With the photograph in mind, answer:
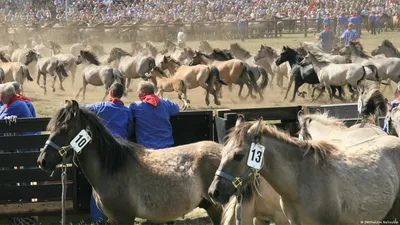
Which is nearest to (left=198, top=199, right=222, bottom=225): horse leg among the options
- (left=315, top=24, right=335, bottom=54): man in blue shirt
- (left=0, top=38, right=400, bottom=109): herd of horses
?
(left=0, top=38, right=400, bottom=109): herd of horses

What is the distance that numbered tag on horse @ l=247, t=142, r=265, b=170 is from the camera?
17.3 feet

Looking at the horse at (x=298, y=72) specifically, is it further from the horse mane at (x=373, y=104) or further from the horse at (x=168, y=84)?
the horse mane at (x=373, y=104)

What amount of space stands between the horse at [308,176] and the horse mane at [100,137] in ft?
5.79

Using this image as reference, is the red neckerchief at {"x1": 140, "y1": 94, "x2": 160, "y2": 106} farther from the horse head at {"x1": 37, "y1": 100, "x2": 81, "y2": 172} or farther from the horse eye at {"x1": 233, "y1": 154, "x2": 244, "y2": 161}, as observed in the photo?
the horse eye at {"x1": 233, "y1": 154, "x2": 244, "y2": 161}

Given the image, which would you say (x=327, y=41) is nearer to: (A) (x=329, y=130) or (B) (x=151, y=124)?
(A) (x=329, y=130)

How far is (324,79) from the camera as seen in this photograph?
21031mm

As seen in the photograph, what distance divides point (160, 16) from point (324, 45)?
2300cm

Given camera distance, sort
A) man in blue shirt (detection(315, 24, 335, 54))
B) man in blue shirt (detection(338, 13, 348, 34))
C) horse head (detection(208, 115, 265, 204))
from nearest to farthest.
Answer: horse head (detection(208, 115, 265, 204)) < man in blue shirt (detection(315, 24, 335, 54)) < man in blue shirt (detection(338, 13, 348, 34))

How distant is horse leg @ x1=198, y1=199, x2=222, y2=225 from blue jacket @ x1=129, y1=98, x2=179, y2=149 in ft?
3.96

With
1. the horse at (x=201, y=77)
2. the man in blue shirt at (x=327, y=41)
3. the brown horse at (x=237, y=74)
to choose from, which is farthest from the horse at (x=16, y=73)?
the man in blue shirt at (x=327, y=41)

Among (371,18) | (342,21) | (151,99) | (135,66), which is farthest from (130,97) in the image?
(371,18)

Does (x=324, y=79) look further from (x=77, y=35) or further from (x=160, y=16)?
(x=160, y=16)

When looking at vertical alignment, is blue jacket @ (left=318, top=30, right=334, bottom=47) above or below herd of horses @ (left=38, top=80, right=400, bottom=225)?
below

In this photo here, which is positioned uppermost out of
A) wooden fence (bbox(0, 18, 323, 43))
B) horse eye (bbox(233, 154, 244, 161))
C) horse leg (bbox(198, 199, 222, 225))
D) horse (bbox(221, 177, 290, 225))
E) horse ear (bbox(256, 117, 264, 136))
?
horse ear (bbox(256, 117, 264, 136))
